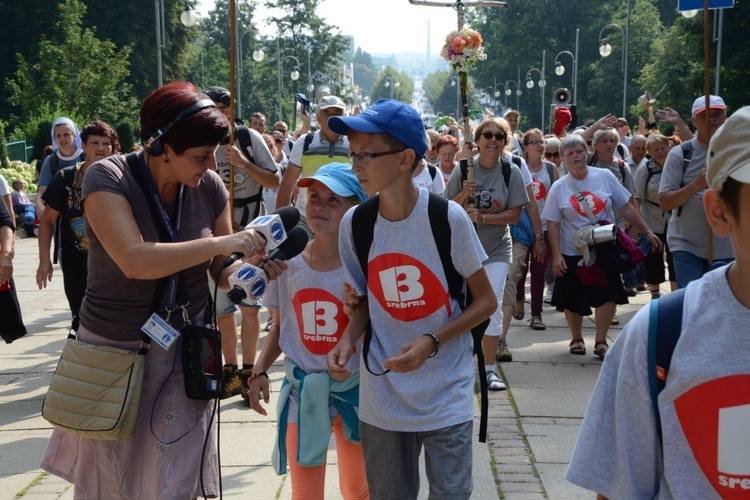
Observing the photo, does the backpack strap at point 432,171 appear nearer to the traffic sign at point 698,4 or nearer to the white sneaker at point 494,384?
the white sneaker at point 494,384

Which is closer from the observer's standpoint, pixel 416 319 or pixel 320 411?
pixel 416 319

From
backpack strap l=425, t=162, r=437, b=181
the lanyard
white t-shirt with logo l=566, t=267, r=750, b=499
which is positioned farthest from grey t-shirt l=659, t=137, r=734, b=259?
white t-shirt with logo l=566, t=267, r=750, b=499

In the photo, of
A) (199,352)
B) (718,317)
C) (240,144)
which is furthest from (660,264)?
(718,317)

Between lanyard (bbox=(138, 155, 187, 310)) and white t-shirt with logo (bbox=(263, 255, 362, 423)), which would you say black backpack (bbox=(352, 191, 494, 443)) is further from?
lanyard (bbox=(138, 155, 187, 310))

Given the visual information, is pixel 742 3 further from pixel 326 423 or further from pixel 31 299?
pixel 326 423

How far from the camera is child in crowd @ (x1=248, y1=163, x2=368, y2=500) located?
3.70m

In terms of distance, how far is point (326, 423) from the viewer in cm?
370

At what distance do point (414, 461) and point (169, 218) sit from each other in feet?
3.84

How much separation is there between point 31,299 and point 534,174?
6.37m

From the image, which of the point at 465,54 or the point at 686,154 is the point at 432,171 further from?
the point at 686,154

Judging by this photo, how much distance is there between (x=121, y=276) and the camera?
3.11m

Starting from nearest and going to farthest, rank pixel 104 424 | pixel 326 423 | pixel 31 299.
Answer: pixel 104 424, pixel 326 423, pixel 31 299

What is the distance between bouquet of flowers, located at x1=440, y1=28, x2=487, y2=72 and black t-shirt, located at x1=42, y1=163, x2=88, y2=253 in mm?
2659

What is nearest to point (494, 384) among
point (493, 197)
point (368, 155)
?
point (493, 197)
